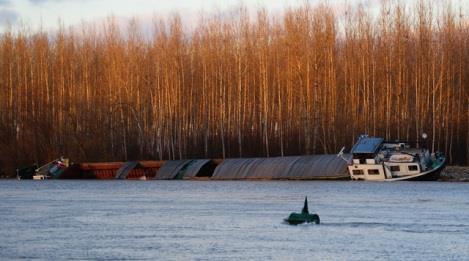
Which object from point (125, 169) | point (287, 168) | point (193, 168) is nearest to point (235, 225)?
point (287, 168)

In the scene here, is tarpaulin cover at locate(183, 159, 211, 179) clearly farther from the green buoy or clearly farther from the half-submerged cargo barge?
the green buoy

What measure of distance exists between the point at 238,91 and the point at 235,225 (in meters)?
62.1

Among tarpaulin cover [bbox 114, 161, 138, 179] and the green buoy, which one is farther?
tarpaulin cover [bbox 114, 161, 138, 179]

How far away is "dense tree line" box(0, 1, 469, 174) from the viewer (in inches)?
Result: 3794

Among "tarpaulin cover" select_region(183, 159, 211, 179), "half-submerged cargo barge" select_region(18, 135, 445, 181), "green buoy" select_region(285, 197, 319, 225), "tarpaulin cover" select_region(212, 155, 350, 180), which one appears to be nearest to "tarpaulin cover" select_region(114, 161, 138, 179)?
"half-submerged cargo barge" select_region(18, 135, 445, 181)

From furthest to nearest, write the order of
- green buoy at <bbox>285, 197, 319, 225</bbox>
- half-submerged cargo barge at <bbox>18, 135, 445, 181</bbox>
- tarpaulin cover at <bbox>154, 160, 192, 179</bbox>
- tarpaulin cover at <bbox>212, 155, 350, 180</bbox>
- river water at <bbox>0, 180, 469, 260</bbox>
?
1. tarpaulin cover at <bbox>154, 160, 192, 179</bbox>
2. tarpaulin cover at <bbox>212, 155, 350, 180</bbox>
3. half-submerged cargo barge at <bbox>18, 135, 445, 181</bbox>
4. green buoy at <bbox>285, 197, 319, 225</bbox>
5. river water at <bbox>0, 180, 469, 260</bbox>

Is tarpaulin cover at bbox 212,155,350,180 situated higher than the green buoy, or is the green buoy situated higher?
the green buoy

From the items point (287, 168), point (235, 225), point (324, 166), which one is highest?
point (235, 225)

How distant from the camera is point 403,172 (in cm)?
8919

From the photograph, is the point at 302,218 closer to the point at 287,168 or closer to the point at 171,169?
the point at 287,168

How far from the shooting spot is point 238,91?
4227 inches

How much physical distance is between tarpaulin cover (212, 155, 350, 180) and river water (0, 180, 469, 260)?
13.7m

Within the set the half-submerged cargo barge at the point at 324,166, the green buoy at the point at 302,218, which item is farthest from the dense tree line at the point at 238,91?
the green buoy at the point at 302,218

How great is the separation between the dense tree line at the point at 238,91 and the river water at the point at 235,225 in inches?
820
